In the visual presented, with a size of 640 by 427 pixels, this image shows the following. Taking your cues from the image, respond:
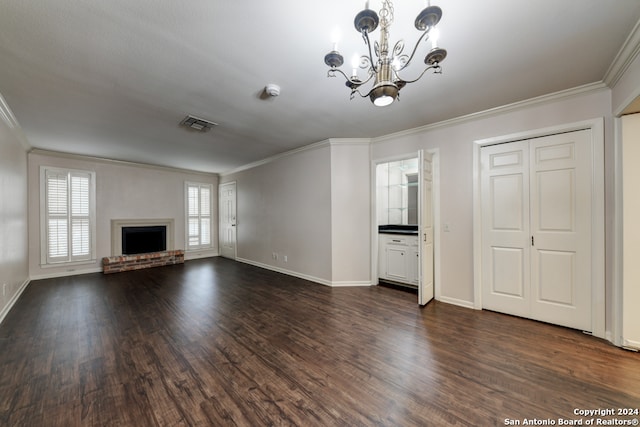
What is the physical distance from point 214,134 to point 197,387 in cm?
334

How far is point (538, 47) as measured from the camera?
1869 mm

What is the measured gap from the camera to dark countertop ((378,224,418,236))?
13.3 ft

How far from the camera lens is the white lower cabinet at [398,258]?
393 centimetres

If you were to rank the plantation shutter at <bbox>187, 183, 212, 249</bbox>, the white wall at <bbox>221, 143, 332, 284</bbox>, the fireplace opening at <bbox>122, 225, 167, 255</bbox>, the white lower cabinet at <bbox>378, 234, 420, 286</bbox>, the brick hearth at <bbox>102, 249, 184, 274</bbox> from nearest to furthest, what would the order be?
the white lower cabinet at <bbox>378, 234, 420, 286</bbox> → the white wall at <bbox>221, 143, 332, 284</bbox> → the brick hearth at <bbox>102, 249, 184, 274</bbox> → the fireplace opening at <bbox>122, 225, 167, 255</bbox> → the plantation shutter at <bbox>187, 183, 212, 249</bbox>

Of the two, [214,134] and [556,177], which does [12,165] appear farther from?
[556,177]

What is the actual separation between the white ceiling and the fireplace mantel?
2.61 m

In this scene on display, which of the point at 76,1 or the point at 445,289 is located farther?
the point at 445,289

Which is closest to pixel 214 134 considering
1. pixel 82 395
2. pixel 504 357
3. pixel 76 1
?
pixel 76 1

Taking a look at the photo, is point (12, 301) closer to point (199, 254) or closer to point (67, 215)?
point (67, 215)

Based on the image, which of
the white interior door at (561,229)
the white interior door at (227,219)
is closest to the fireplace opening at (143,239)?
the white interior door at (227,219)

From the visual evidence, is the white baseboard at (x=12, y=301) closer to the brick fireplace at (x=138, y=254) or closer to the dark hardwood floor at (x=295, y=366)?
the dark hardwood floor at (x=295, y=366)

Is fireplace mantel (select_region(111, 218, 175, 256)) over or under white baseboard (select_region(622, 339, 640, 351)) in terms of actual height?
over

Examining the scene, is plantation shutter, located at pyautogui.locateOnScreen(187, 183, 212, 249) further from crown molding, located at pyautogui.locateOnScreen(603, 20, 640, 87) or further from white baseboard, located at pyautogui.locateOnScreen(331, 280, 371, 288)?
crown molding, located at pyautogui.locateOnScreen(603, 20, 640, 87)

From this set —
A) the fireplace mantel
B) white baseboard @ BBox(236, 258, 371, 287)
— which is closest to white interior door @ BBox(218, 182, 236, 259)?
white baseboard @ BBox(236, 258, 371, 287)
